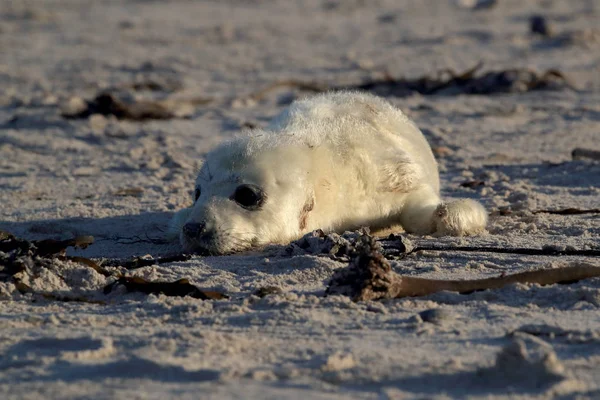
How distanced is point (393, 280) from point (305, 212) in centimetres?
121

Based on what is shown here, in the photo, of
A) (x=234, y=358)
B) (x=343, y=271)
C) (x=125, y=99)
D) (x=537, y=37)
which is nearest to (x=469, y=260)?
(x=343, y=271)

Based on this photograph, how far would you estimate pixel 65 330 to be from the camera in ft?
11.3

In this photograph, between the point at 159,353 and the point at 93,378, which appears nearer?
the point at 93,378

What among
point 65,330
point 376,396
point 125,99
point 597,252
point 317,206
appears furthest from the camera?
point 125,99

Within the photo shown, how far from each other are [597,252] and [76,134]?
533 cm

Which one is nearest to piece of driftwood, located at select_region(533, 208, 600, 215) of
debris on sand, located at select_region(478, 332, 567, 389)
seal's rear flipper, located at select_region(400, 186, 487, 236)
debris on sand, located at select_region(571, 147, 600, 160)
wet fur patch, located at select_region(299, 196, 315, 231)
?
seal's rear flipper, located at select_region(400, 186, 487, 236)

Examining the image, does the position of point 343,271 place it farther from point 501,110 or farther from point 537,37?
point 537,37

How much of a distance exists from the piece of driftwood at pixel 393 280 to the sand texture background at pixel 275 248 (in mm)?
52

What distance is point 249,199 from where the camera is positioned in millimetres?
4777

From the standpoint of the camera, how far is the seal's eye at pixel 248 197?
4766mm

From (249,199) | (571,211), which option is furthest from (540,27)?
(249,199)

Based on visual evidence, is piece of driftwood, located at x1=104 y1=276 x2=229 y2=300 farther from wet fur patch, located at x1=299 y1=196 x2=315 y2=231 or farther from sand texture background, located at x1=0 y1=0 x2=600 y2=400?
wet fur patch, located at x1=299 y1=196 x2=315 y2=231

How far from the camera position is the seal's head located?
4699mm

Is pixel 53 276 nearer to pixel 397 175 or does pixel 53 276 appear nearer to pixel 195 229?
pixel 195 229
